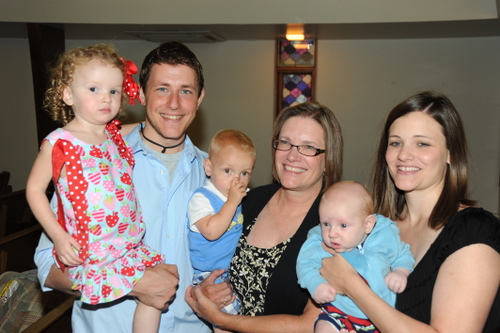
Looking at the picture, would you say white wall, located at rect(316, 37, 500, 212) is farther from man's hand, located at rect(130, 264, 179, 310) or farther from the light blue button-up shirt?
man's hand, located at rect(130, 264, 179, 310)

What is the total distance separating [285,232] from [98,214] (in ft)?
2.73

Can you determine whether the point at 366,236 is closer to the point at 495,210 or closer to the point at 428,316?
the point at 428,316

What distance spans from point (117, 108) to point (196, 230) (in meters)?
0.66

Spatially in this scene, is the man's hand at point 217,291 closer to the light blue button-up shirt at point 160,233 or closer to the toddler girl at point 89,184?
the light blue button-up shirt at point 160,233

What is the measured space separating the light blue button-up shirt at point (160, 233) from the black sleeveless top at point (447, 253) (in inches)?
40.2

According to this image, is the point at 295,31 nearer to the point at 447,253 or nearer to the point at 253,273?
the point at 253,273

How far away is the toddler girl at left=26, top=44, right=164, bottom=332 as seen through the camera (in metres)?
1.72

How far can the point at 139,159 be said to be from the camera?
85.6 inches

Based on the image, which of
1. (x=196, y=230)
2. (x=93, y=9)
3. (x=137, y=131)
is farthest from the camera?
(x=93, y=9)

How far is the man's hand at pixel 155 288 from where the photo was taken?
1.90m

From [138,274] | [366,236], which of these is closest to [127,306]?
[138,274]

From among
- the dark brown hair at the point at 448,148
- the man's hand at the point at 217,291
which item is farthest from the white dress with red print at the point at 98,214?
the dark brown hair at the point at 448,148

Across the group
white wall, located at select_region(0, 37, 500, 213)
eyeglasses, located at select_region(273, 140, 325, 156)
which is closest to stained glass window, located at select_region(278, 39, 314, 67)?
white wall, located at select_region(0, 37, 500, 213)

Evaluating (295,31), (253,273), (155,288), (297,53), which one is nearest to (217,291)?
(253,273)
